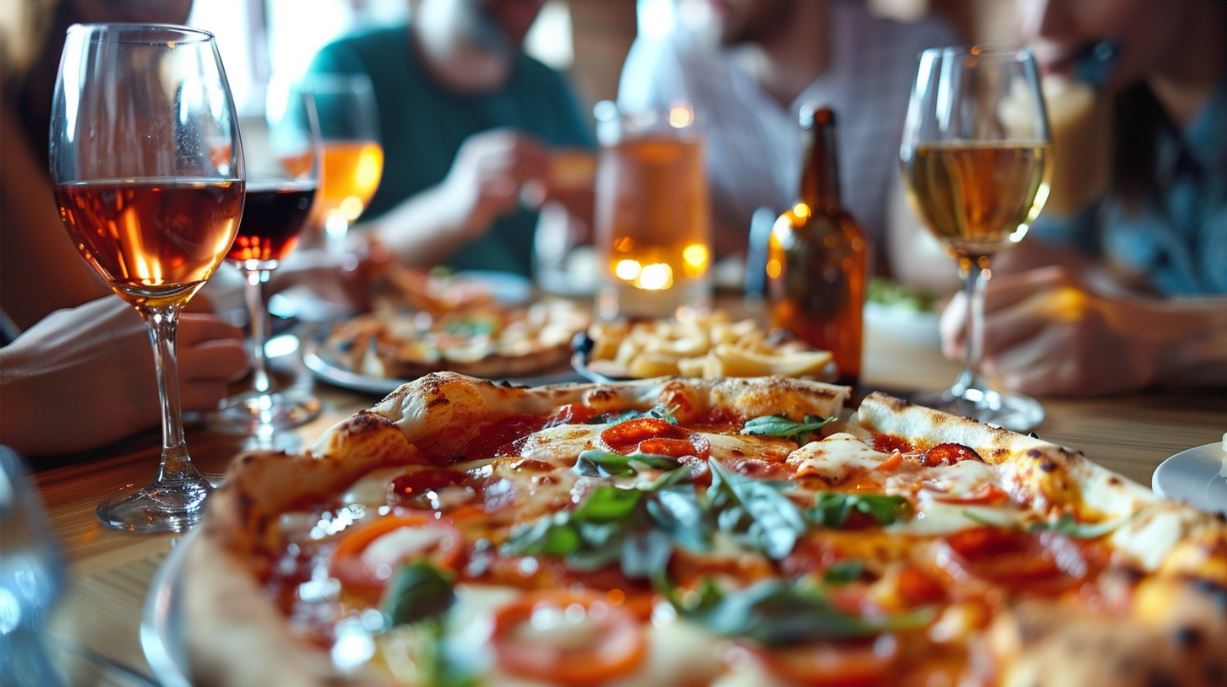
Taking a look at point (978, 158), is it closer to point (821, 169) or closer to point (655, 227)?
point (821, 169)

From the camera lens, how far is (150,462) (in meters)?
1.58

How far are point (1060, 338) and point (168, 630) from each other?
1769 mm

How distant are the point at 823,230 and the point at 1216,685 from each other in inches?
53.3

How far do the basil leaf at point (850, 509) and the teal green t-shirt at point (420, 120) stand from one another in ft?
13.2

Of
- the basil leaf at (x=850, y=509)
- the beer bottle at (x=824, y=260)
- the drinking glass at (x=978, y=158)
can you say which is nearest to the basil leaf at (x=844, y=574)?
the basil leaf at (x=850, y=509)

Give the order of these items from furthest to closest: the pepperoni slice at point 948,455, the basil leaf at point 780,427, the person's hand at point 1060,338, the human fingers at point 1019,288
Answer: the human fingers at point 1019,288, the person's hand at point 1060,338, the basil leaf at point 780,427, the pepperoni slice at point 948,455

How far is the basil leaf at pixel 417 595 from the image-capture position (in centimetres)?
89

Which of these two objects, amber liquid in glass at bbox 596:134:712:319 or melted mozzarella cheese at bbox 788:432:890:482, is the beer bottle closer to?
melted mozzarella cheese at bbox 788:432:890:482

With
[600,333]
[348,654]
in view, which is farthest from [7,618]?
[600,333]

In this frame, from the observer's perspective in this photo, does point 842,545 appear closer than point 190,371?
Yes

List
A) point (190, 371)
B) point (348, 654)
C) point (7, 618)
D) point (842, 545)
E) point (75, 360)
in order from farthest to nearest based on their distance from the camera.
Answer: point (190, 371) → point (75, 360) → point (842, 545) → point (348, 654) → point (7, 618)

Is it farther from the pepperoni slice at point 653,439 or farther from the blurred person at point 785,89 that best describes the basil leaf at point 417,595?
the blurred person at point 785,89

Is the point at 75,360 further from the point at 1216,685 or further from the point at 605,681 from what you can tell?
the point at 1216,685

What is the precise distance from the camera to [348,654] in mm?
848
